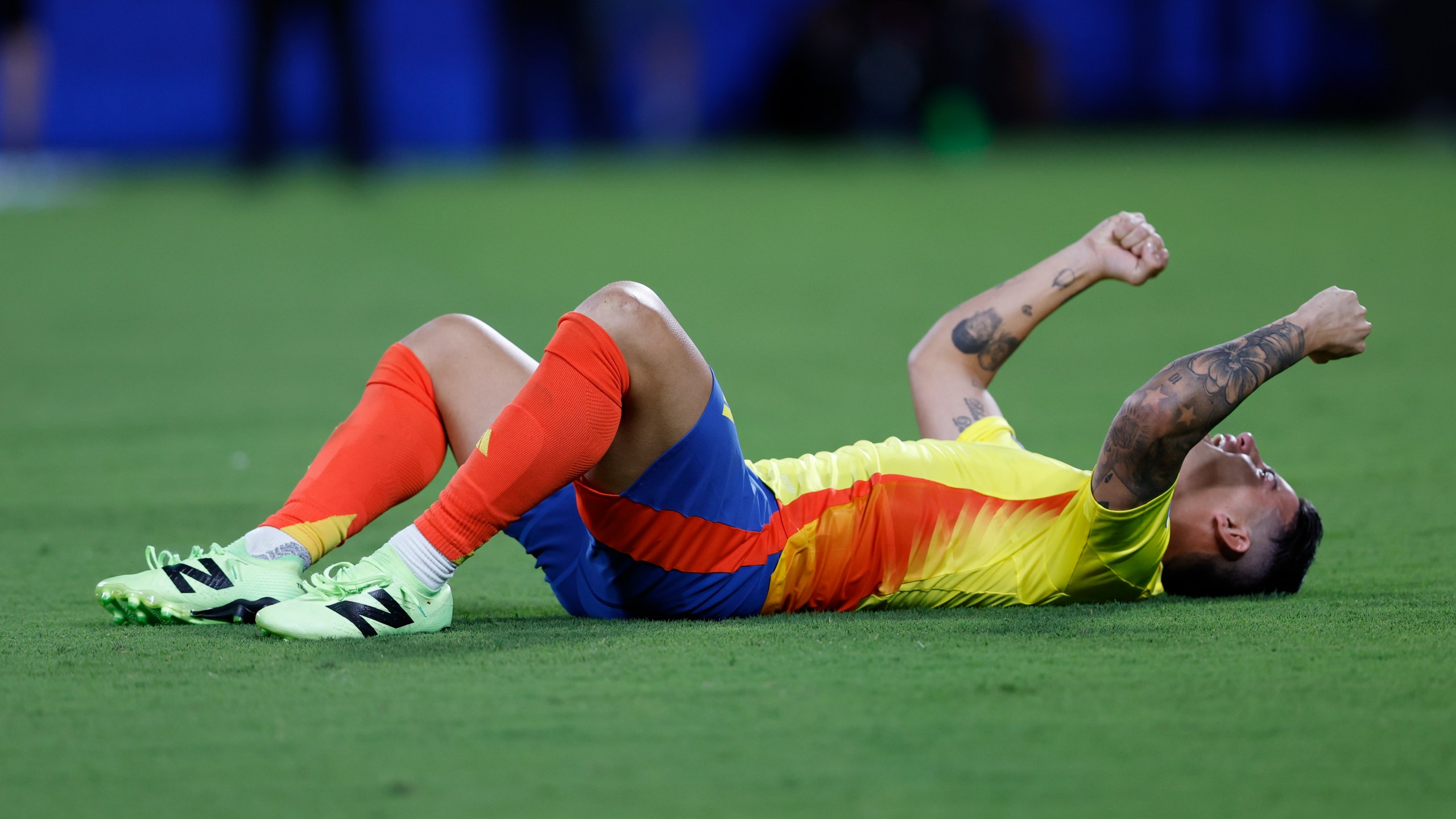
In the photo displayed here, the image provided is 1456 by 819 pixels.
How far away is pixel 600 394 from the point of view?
1.83 meters

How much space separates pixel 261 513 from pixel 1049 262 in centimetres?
144

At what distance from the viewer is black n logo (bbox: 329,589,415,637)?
1.88 m

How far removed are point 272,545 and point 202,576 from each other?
9cm

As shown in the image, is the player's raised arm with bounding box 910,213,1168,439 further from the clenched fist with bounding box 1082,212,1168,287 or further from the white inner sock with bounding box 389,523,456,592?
the white inner sock with bounding box 389,523,456,592

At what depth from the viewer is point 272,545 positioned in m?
2.04

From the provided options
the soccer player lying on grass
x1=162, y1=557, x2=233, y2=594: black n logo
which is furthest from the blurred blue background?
x1=162, y1=557, x2=233, y2=594: black n logo

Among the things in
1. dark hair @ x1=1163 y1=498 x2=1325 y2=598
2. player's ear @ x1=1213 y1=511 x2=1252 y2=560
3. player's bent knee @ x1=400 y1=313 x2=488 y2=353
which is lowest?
dark hair @ x1=1163 y1=498 x2=1325 y2=598

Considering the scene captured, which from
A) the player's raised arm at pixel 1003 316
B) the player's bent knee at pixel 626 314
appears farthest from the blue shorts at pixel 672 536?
the player's raised arm at pixel 1003 316

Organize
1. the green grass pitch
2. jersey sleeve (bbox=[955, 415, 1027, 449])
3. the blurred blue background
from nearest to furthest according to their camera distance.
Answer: the green grass pitch → jersey sleeve (bbox=[955, 415, 1027, 449]) → the blurred blue background

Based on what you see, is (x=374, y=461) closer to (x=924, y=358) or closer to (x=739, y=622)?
(x=739, y=622)

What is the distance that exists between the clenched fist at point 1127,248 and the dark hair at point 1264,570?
41 centimetres

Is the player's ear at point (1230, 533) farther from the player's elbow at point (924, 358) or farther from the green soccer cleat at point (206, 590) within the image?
the green soccer cleat at point (206, 590)

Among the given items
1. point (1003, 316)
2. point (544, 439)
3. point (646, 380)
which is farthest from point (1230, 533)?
point (544, 439)

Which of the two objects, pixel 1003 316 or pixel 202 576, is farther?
pixel 1003 316
